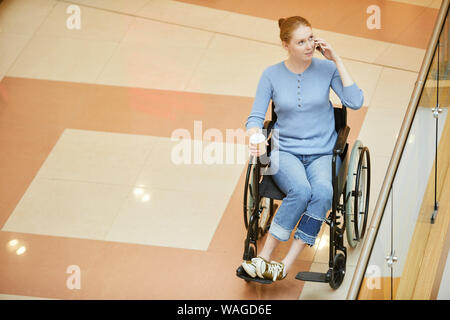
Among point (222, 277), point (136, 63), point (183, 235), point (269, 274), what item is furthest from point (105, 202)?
point (136, 63)

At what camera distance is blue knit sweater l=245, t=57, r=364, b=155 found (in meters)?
2.94

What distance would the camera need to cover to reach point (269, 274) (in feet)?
9.50

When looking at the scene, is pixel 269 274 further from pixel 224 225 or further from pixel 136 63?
pixel 136 63

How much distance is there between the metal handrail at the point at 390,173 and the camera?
214 cm

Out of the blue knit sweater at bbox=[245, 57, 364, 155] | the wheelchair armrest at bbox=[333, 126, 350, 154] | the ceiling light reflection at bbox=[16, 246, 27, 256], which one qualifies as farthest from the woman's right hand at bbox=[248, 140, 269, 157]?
the ceiling light reflection at bbox=[16, 246, 27, 256]

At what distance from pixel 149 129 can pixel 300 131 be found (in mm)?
1603

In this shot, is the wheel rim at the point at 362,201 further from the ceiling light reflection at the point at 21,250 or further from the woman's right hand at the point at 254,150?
the ceiling light reflection at the point at 21,250

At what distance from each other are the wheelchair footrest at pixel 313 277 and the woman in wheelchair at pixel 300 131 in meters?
0.08

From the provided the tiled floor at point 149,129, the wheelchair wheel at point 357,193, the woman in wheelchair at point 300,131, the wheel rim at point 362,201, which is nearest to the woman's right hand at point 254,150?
the woman in wheelchair at point 300,131

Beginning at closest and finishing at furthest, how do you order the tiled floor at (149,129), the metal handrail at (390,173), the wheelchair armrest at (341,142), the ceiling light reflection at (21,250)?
the metal handrail at (390,173), the wheelchair armrest at (341,142), the tiled floor at (149,129), the ceiling light reflection at (21,250)

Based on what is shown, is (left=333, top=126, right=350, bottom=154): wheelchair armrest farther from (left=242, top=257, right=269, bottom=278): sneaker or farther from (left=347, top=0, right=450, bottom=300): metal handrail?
(left=242, top=257, right=269, bottom=278): sneaker

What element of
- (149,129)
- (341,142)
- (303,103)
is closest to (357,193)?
(341,142)

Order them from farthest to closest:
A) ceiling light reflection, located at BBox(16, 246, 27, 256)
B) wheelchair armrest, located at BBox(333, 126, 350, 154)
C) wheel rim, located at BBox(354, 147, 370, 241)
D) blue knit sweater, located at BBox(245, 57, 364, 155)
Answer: ceiling light reflection, located at BBox(16, 246, 27, 256) < wheel rim, located at BBox(354, 147, 370, 241) < blue knit sweater, located at BBox(245, 57, 364, 155) < wheelchair armrest, located at BBox(333, 126, 350, 154)

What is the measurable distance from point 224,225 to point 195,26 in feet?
8.34
